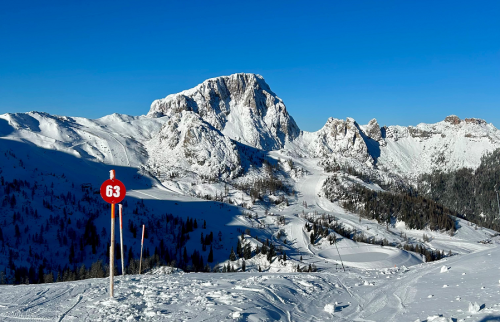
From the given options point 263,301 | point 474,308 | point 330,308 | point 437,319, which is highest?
point 474,308

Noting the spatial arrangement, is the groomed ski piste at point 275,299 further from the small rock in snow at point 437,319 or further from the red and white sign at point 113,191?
the red and white sign at point 113,191

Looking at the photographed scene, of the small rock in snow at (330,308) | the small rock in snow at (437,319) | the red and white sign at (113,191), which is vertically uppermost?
the red and white sign at (113,191)

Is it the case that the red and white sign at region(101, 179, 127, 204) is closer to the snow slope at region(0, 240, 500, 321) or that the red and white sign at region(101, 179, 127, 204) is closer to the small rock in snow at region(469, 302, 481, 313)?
the snow slope at region(0, 240, 500, 321)

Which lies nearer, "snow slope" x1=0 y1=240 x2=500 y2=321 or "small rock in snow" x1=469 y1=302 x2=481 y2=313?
"small rock in snow" x1=469 y1=302 x2=481 y2=313

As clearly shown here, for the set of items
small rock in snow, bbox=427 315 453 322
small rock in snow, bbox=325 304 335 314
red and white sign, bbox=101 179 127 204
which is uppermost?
red and white sign, bbox=101 179 127 204

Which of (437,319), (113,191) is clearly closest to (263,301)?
(437,319)

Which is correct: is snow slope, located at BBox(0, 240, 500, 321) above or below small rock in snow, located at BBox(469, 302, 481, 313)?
below

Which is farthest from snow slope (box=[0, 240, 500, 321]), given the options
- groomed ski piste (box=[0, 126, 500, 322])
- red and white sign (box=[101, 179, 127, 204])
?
red and white sign (box=[101, 179, 127, 204])

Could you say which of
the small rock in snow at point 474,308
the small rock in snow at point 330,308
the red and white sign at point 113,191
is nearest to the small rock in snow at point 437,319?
the small rock in snow at point 474,308

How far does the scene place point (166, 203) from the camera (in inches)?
6521

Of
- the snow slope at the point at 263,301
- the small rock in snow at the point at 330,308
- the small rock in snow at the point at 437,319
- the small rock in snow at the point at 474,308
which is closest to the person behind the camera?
the small rock in snow at the point at 437,319

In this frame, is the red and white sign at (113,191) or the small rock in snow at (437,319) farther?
the red and white sign at (113,191)

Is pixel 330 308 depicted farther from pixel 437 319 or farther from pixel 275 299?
pixel 437 319

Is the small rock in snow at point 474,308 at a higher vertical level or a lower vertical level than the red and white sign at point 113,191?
lower
